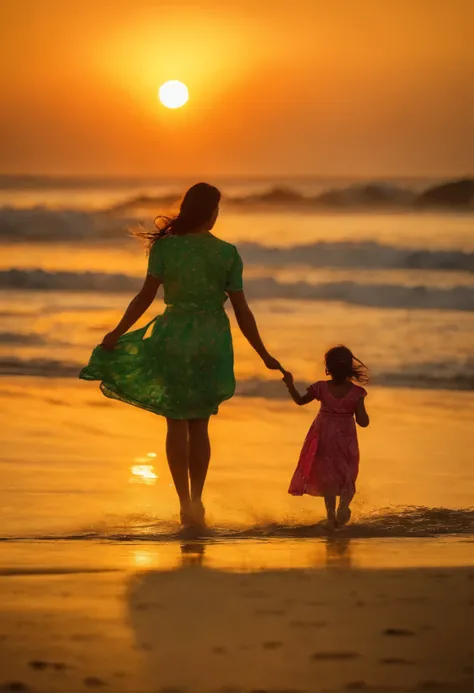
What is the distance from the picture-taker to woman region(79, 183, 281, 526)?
645 cm

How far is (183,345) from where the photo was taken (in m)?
6.53

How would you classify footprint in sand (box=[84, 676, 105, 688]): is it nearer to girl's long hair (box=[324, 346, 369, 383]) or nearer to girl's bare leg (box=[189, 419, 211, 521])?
girl's bare leg (box=[189, 419, 211, 521])

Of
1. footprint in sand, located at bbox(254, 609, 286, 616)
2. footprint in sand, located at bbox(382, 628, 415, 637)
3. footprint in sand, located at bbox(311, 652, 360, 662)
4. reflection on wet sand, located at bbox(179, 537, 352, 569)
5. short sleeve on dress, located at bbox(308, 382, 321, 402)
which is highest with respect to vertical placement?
short sleeve on dress, located at bbox(308, 382, 321, 402)

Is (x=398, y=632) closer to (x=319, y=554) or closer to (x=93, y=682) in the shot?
(x=93, y=682)

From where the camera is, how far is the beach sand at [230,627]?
3795 millimetres

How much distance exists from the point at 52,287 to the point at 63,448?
11939 millimetres

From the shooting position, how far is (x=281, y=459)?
8164 millimetres

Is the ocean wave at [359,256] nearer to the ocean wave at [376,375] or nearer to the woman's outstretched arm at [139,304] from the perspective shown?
the ocean wave at [376,375]

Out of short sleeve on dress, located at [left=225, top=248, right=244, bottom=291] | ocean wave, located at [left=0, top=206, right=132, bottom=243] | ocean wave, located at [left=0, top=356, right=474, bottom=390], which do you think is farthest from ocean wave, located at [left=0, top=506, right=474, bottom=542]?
ocean wave, located at [left=0, top=206, right=132, bottom=243]

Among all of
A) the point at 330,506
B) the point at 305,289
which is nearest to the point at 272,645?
the point at 330,506

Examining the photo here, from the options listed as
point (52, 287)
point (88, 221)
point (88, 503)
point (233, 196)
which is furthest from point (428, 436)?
point (233, 196)

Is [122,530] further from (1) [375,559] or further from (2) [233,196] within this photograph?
(2) [233,196]

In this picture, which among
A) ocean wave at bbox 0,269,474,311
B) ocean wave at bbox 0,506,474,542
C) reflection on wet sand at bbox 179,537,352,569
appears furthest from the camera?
ocean wave at bbox 0,269,474,311

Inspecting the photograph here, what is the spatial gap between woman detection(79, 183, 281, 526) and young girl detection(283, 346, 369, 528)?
0.29 m
